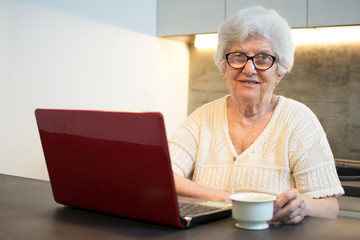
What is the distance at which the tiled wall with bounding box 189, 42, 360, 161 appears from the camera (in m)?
2.75

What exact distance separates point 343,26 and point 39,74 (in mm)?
1586

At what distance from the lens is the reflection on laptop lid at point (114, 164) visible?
848 millimetres

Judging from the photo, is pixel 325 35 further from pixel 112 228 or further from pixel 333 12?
pixel 112 228

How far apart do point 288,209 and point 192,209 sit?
20 cm

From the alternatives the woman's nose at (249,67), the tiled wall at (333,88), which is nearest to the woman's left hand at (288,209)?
the woman's nose at (249,67)

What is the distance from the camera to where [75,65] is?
2.45 meters

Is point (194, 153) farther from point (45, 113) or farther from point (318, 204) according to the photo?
point (45, 113)

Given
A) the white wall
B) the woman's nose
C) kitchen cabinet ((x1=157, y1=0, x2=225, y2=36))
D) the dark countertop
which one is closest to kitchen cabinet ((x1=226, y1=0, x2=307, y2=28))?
kitchen cabinet ((x1=157, y1=0, x2=225, y2=36))

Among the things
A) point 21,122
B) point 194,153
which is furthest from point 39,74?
point 194,153

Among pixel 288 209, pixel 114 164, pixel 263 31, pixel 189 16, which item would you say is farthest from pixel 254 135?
pixel 189 16

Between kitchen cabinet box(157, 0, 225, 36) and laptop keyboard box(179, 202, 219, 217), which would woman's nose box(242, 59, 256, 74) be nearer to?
laptop keyboard box(179, 202, 219, 217)

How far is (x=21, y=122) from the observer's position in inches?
85.0

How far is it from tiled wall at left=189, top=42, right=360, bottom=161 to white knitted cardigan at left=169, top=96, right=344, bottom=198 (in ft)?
4.37

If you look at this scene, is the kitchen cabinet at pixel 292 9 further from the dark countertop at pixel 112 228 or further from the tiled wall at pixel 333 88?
the dark countertop at pixel 112 228
